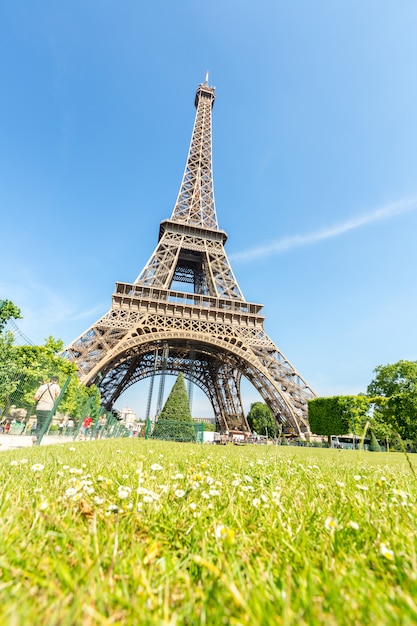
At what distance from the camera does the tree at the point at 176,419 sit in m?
20.3

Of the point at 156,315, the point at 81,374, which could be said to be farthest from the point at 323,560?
the point at 156,315

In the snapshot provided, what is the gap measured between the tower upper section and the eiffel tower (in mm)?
132

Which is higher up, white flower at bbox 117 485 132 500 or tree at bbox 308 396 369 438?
tree at bbox 308 396 369 438

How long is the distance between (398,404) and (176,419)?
65.4 ft

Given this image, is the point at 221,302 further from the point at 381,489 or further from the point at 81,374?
the point at 381,489

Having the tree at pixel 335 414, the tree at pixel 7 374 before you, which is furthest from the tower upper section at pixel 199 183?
the tree at pixel 7 374

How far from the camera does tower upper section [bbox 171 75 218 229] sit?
33.3 metres

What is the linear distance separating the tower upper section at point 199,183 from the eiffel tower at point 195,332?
0.43 feet

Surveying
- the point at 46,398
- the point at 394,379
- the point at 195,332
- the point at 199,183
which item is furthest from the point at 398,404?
the point at 199,183

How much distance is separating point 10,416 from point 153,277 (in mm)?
18706

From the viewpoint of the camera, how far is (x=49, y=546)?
1.26m

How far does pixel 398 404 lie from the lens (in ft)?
87.9

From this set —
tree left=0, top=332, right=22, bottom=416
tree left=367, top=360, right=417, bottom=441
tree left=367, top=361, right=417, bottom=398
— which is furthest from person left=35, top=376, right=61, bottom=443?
tree left=367, top=361, right=417, bottom=398

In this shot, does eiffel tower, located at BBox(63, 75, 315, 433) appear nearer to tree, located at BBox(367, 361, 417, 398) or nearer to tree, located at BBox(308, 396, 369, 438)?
tree, located at BBox(308, 396, 369, 438)
